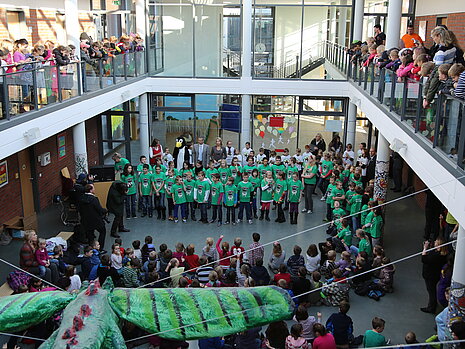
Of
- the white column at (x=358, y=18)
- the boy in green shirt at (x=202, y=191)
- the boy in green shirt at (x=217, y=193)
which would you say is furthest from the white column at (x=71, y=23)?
the white column at (x=358, y=18)

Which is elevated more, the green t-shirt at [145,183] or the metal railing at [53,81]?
the metal railing at [53,81]

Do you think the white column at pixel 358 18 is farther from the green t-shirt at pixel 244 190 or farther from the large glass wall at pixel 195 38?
the green t-shirt at pixel 244 190

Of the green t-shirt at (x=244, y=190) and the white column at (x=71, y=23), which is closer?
the white column at (x=71, y=23)

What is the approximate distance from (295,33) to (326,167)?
625 cm

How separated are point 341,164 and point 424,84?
739 centimetres

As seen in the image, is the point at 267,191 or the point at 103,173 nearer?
the point at 267,191

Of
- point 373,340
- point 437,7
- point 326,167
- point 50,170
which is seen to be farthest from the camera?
point 437,7

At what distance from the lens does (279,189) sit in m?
14.3

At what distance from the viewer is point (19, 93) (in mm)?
10422

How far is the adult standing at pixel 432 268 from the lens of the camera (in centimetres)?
962

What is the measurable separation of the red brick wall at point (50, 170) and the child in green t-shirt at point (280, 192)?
646 centimetres

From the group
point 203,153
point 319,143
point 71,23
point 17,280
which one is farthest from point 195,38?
point 17,280

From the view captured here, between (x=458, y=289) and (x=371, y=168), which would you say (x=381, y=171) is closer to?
(x=371, y=168)

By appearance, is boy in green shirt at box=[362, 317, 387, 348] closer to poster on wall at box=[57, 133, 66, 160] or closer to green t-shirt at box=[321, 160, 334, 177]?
green t-shirt at box=[321, 160, 334, 177]
